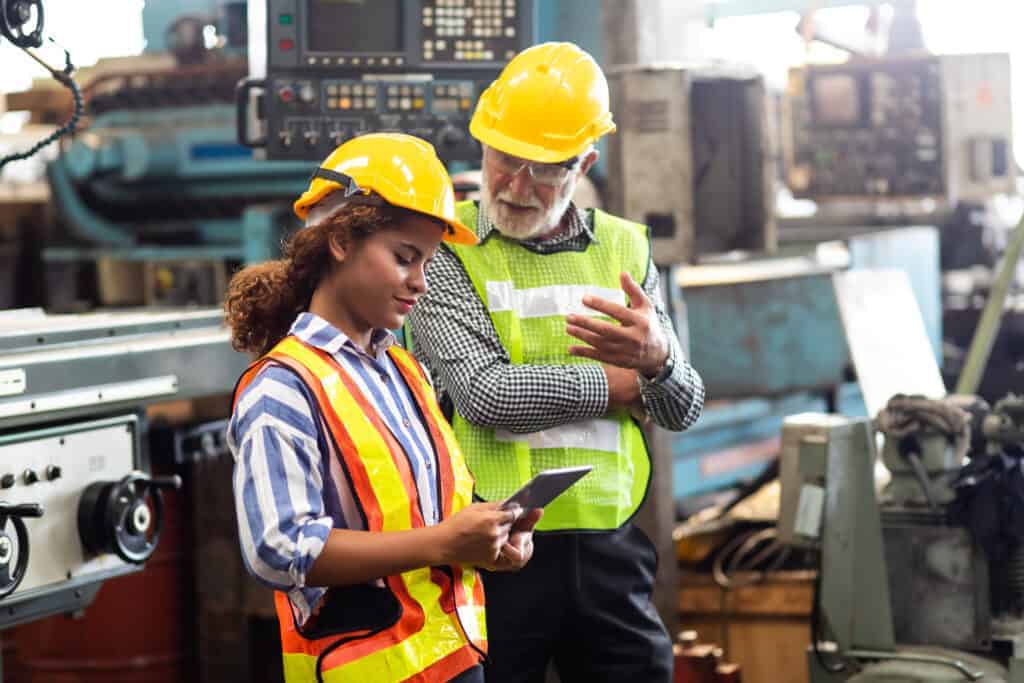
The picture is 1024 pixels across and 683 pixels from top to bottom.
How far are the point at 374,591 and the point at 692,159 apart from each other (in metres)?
2.42

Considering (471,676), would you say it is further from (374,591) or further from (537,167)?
(537,167)

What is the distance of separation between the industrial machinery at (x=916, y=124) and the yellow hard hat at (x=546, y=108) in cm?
422

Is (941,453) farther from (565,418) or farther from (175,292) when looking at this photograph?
(175,292)

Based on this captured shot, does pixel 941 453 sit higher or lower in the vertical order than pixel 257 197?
lower

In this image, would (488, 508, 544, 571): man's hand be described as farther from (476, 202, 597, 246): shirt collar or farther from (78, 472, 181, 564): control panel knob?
(78, 472, 181, 564): control panel knob

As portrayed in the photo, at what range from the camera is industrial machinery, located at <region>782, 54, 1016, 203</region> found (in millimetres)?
6555

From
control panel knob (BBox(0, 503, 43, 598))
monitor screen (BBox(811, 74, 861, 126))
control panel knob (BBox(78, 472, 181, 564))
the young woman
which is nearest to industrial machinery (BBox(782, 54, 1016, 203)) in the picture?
monitor screen (BBox(811, 74, 861, 126))

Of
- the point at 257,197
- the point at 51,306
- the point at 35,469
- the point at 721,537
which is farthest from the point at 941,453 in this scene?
the point at 51,306

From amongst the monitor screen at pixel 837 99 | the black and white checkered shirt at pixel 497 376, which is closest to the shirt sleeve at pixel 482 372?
the black and white checkered shirt at pixel 497 376

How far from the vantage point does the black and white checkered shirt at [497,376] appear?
2439mm

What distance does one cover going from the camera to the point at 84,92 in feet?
18.7

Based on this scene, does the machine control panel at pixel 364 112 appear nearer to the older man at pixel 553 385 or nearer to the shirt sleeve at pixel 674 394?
the older man at pixel 553 385

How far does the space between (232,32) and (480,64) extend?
2120mm

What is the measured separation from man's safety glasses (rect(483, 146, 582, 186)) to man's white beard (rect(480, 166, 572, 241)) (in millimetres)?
25
